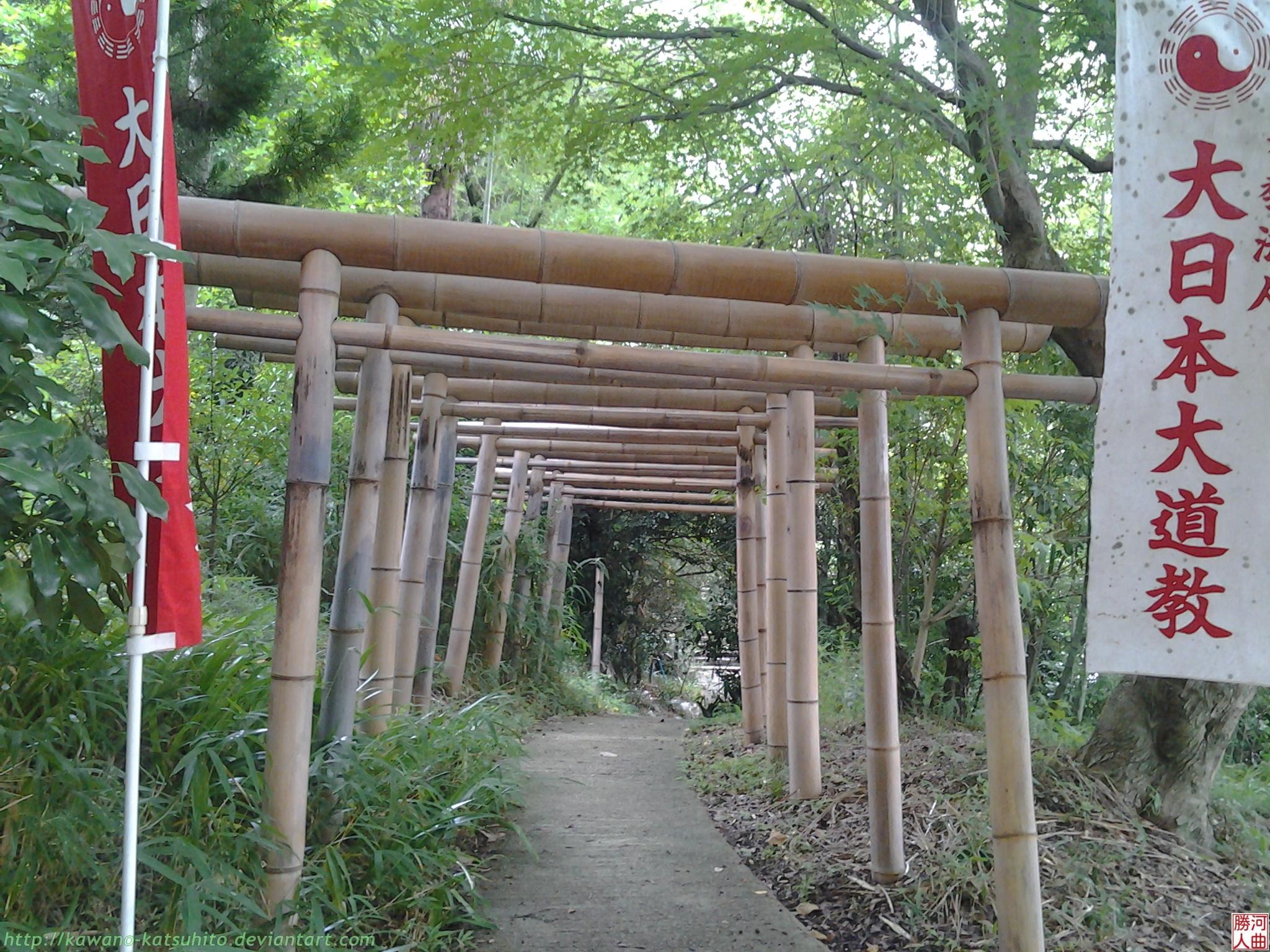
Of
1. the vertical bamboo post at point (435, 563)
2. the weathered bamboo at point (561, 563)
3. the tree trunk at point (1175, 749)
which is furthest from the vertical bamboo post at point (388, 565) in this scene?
the weathered bamboo at point (561, 563)

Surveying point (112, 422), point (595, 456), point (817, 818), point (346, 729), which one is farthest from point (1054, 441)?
point (112, 422)

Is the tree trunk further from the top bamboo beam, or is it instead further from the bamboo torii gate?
the top bamboo beam

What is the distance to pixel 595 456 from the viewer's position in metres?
8.98

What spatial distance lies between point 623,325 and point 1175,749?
10.8 ft

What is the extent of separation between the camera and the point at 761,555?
25.1 ft

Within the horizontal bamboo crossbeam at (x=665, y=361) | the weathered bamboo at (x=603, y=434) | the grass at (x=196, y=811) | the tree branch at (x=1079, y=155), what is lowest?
the grass at (x=196, y=811)

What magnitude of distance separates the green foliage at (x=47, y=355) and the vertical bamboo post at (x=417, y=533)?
317cm

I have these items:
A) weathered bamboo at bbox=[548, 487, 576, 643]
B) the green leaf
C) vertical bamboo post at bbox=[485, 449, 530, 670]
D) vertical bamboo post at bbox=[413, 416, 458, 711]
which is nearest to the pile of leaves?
vertical bamboo post at bbox=[413, 416, 458, 711]

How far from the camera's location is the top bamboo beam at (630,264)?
3.23 meters

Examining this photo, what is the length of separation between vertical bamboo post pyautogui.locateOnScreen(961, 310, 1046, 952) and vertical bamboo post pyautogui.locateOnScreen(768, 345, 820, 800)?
1632 mm

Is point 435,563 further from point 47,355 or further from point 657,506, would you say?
point 47,355

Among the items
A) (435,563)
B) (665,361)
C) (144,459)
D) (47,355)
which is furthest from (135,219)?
(435,563)

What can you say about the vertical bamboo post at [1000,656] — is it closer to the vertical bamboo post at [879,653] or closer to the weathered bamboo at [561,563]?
the vertical bamboo post at [879,653]

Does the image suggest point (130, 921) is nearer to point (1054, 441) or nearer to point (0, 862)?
point (0, 862)
